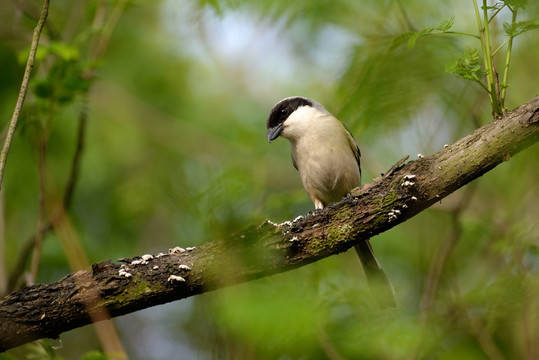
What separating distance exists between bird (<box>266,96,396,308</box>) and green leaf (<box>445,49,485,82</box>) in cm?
236

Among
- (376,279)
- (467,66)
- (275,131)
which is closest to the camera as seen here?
(467,66)

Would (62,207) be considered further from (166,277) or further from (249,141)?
(166,277)

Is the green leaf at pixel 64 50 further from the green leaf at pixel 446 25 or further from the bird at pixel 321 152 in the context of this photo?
the green leaf at pixel 446 25

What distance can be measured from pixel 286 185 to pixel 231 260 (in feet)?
16.2

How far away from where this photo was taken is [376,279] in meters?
5.22

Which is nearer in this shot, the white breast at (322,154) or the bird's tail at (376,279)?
the bird's tail at (376,279)

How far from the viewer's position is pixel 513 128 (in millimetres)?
3061

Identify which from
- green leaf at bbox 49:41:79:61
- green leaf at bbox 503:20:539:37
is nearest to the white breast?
green leaf at bbox 49:41:79:61

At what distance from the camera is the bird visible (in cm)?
540

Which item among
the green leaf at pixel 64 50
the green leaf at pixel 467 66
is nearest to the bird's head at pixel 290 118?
the green leaf at pixel 64 50

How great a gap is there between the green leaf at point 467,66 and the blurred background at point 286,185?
44 centimetres

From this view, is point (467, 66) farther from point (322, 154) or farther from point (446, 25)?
point (322, 154)

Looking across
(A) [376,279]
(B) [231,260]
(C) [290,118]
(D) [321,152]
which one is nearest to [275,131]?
(C) [290,118]

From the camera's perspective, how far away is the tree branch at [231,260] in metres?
3.22
